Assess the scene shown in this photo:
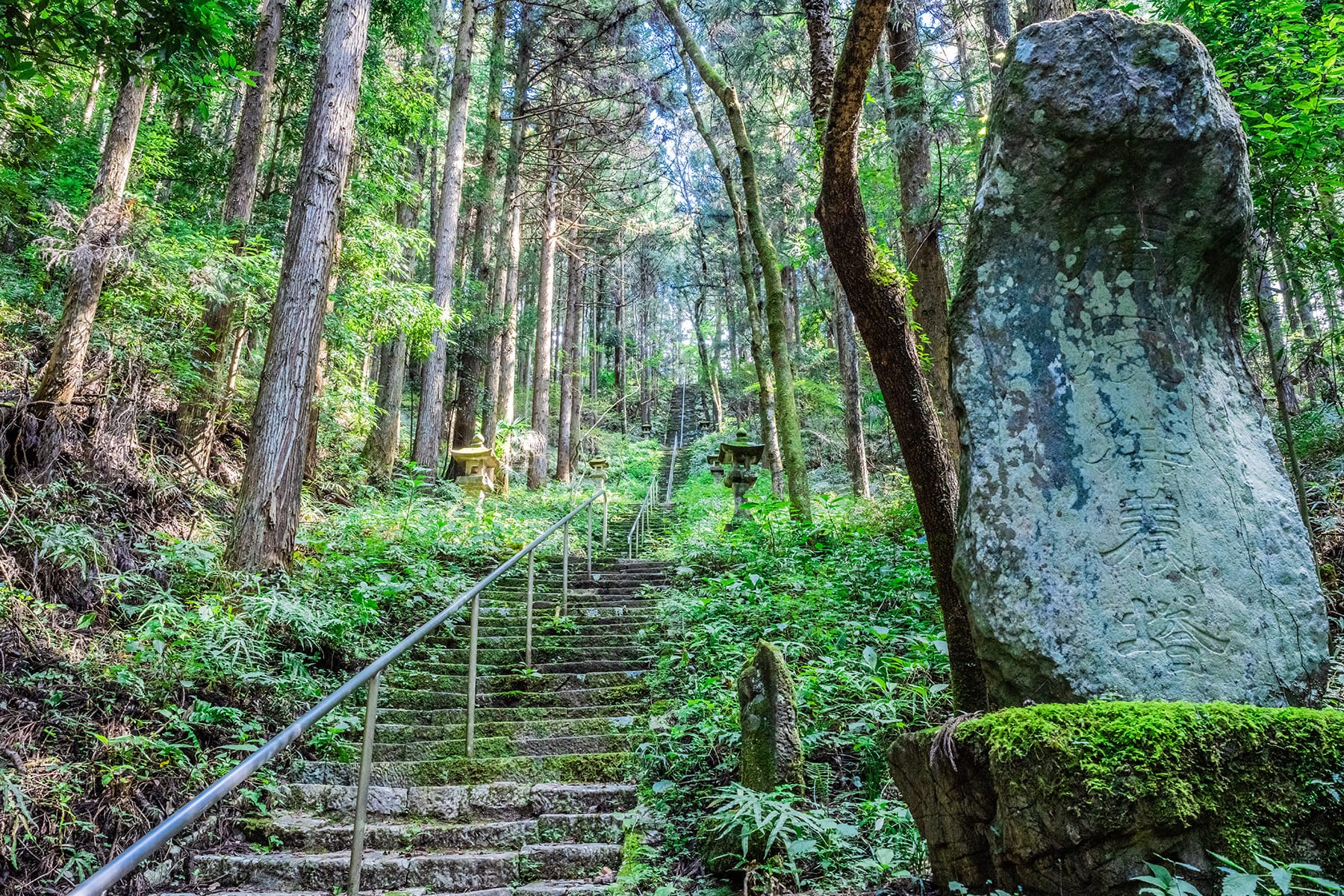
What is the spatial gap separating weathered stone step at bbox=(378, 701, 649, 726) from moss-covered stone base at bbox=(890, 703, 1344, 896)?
115 inches

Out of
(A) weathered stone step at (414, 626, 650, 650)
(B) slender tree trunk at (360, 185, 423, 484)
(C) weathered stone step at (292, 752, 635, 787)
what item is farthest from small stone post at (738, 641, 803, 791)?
(B) slender tree trunk at (360, 185, 423, 484)

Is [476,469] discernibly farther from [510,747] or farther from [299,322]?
[510,747]

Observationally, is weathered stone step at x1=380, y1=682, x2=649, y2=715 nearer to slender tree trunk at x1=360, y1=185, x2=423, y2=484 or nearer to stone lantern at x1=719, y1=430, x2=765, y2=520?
stone lantern at x1=719, y1=430, x2=765, y2=520

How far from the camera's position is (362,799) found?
2.50 m

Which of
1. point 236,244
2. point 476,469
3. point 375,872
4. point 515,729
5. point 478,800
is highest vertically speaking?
point 236,244

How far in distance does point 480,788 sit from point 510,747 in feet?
1.53

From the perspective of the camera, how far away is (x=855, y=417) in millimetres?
13031

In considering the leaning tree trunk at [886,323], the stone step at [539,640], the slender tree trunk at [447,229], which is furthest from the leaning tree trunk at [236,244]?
the leaning tree trunk at [886,323]

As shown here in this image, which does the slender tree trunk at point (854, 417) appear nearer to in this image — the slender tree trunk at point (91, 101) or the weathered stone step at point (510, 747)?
the weathered stone step at point (510, 747)

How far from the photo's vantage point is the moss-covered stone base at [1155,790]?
1829 mm

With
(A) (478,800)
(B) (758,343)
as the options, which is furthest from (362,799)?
(B) (758,343)

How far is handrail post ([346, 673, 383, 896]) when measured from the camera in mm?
2316

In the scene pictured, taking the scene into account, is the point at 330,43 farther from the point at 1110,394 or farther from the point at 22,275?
the point at 1110,394

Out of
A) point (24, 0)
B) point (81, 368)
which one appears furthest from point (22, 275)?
point (24, 0)
